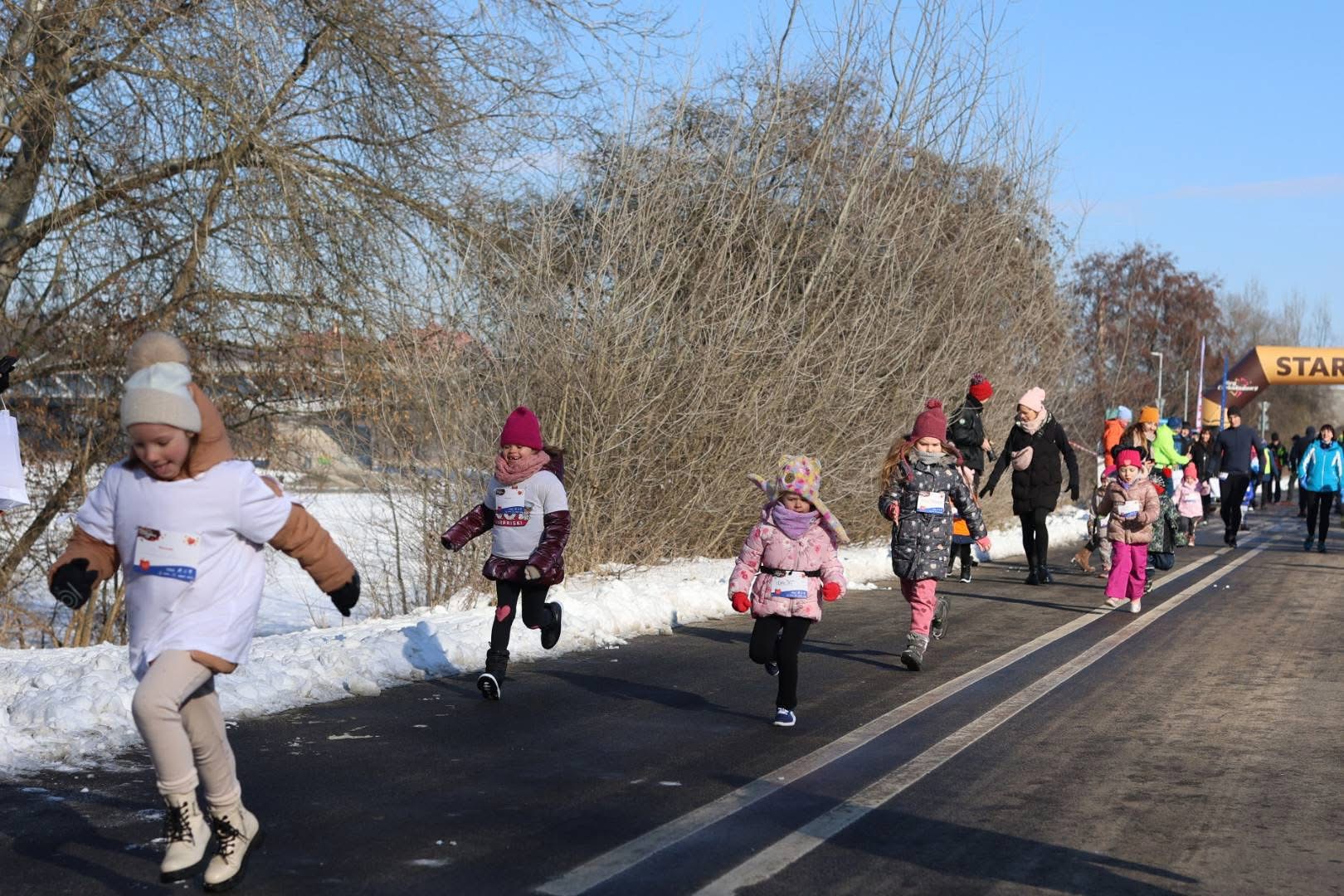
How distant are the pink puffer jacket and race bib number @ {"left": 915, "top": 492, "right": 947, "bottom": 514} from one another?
2.29 m

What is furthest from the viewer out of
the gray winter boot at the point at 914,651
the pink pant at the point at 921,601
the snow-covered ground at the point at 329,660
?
the pink pant at the point at 921,601

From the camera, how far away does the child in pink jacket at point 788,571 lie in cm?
783

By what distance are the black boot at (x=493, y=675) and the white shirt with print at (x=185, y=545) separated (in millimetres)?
3445

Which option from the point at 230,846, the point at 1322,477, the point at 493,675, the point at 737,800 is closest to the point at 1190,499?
the point at 1322,477

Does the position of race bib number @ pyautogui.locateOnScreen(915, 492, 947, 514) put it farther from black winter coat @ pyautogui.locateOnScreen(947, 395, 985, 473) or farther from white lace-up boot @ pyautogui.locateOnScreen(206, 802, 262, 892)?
white lace-up boot @ pyautogui.locateOnScreen(206, 802, 262, 892)

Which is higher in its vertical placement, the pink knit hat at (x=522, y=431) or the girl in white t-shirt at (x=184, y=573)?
the pink knit hat at (x=522, y=431)

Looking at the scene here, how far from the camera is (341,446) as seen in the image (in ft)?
50.0

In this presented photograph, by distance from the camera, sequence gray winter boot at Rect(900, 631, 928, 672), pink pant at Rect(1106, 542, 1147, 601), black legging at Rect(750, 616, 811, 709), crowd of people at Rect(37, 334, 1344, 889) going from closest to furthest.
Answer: crowd of people at Rect(37, 334, 1344, 889), black legging at Rect(750, 616, 811, 709), gray winter boot at Rect(900, 631, 928, 672), pink pant at Rect(1106, 542, 1147, 601)

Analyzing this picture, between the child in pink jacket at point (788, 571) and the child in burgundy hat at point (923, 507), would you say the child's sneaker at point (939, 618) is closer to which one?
the child in burgundy hat at point (923, 507)

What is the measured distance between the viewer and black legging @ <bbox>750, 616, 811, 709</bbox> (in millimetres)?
7699

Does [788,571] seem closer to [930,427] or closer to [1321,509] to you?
[930,427]

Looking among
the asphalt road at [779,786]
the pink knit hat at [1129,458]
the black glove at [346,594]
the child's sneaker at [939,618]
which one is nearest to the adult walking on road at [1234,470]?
the pink knit hat at [1129,458]

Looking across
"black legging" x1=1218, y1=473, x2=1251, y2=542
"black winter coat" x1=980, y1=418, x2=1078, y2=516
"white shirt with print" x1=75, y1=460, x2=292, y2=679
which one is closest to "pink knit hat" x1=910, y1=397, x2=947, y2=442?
"black winter coat" x1=980, y1=418, x2=1078, y2=516

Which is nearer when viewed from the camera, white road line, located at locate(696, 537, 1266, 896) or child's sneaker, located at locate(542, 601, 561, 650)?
white road line, located at locate(696, 537, 1266, 896)
